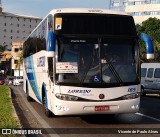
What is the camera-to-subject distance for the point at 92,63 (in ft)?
39.7

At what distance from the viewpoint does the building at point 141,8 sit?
11231cm

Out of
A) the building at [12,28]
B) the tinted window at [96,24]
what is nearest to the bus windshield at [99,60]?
the tinted window at [96,24]

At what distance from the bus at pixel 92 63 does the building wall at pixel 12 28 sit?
176m

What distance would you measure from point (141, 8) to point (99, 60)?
10513cm

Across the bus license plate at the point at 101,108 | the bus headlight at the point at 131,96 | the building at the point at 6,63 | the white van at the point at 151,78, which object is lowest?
the building at the point at 6,63

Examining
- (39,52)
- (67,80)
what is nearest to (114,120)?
(67,80)

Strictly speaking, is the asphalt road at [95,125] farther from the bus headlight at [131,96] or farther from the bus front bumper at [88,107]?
the bus headlight at [131,96]

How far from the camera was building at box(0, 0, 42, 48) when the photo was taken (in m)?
188

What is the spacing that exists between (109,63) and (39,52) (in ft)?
14.2

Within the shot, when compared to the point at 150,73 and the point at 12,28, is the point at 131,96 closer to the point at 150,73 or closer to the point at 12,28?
the point at 150,73

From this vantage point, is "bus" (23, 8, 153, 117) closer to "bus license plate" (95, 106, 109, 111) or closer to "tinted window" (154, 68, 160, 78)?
"bus license plate" (95, 106, 109, 111)

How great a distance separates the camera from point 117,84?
12.1 m

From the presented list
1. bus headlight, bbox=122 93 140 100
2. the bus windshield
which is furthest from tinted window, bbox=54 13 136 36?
bus headlight, bbox=122 93 140 100

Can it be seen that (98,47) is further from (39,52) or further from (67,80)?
(39,52)
